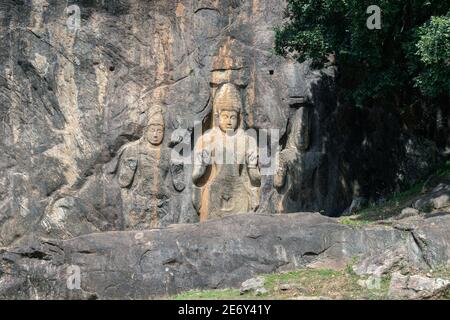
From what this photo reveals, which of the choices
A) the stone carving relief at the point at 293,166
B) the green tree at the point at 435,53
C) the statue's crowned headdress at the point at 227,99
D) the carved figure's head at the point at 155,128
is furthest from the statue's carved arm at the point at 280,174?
the green tree at the point at 435,53

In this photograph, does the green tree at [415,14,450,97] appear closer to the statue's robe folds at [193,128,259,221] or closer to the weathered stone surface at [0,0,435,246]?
the weathered stone surface at [0,0,435,246]

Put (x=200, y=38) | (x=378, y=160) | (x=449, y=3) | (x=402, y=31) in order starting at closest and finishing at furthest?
(x=449, y=3) < (x=402, y=31) < (x=378, y=160) < (x=200, y=38)

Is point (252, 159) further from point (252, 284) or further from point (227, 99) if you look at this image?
point (252, 284)

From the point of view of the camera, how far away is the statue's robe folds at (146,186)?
21.2 meters

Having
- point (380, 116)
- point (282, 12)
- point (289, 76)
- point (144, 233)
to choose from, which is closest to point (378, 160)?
point (380, 116)

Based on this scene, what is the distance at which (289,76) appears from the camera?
70.1 ft

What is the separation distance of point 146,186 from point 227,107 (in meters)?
2.84

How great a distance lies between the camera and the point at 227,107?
21219 millimetres

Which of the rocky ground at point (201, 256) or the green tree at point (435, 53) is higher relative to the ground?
the green tree at point (435, 53)

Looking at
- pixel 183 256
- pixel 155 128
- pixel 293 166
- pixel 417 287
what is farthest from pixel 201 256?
pixel 155 128

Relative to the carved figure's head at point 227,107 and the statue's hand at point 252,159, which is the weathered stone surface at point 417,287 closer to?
the statue's hand at point 252,159

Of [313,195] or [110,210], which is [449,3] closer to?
[313,195]

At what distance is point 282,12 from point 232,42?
58.4 inches

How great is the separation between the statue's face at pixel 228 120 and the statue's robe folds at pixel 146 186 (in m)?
1.57
